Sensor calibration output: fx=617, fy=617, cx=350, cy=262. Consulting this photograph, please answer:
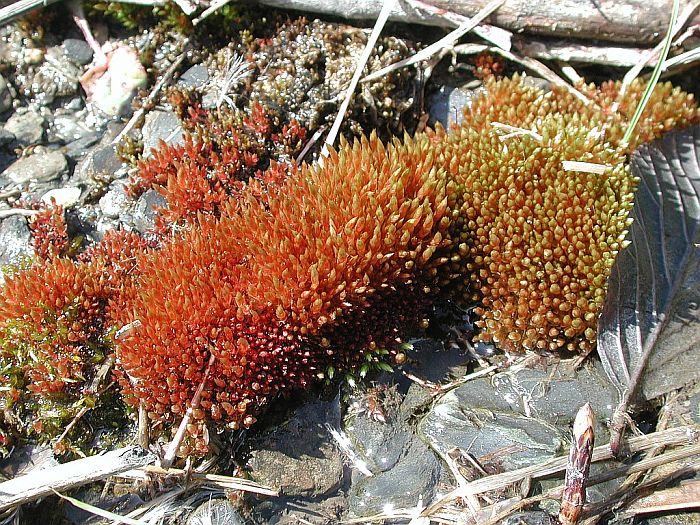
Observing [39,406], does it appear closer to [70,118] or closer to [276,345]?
[276,345]

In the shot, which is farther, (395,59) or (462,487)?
(395,59)

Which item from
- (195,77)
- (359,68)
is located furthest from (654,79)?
(195,77)

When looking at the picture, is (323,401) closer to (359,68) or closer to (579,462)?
(579,462)

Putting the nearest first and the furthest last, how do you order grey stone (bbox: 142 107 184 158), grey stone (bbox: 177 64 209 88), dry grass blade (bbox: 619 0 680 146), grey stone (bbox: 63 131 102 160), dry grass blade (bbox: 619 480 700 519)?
dry grass blade (bbox: 619 480 700 519) < dry grass blade (bbox: 619 0 680 146) < grey stone (bbox: 142 107 184 158) < grey stone (bbox: 177 64 209 88) < grey stone (bbox: 63 131 102 160)

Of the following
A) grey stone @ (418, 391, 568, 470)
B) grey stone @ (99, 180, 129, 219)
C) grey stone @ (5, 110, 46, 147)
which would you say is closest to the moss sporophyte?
grey stone @ (99, 180, 129, 219)

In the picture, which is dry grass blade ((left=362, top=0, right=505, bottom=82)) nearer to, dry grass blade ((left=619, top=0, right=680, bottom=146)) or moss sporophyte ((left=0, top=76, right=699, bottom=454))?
moss sporophyte ((left=0, top=76, right=699, bottom=454))

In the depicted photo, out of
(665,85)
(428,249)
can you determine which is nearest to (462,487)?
(428,249)
